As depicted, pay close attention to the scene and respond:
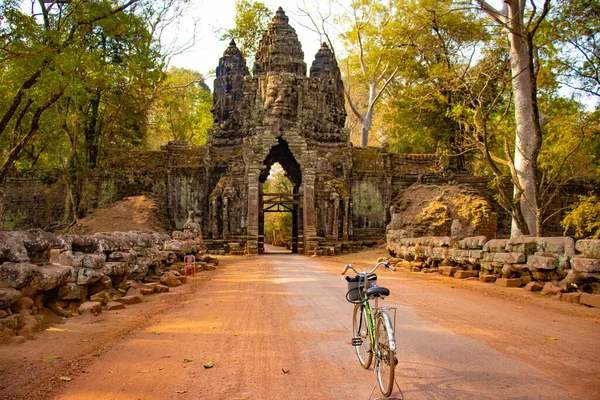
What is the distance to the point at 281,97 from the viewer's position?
2558 centimetres

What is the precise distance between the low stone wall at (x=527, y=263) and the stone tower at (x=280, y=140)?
9.67 meters

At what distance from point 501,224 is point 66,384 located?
2651 centimetres

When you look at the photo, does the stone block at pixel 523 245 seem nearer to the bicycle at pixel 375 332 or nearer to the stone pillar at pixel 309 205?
the bicycle at pixel 375 332

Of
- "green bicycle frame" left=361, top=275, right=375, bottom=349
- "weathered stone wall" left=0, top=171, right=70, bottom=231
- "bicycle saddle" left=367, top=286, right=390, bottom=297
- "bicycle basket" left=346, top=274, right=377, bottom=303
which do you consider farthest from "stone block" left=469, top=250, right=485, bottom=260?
"weathered stone wall" left=0, top=171, right=70, bottom=231

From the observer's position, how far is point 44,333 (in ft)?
19.0

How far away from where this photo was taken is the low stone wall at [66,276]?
18.5ft

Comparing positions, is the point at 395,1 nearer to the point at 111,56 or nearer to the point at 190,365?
the point at 111,56

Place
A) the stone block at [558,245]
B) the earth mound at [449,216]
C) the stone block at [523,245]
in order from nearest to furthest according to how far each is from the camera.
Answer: the stone block at [558,245] → the stone block at [523,245] → the earth mound at [449,216]

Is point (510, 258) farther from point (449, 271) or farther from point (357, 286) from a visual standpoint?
point (357, 286)

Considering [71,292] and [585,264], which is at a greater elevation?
[585,264]

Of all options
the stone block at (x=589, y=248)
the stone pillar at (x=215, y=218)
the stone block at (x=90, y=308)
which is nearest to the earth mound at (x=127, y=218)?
the stone pillar at (x=215, y=218)

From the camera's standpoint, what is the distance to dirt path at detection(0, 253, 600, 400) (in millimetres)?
3969

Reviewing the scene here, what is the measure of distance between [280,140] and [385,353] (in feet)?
73.3

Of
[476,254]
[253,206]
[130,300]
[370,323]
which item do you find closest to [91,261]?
[130,300]
